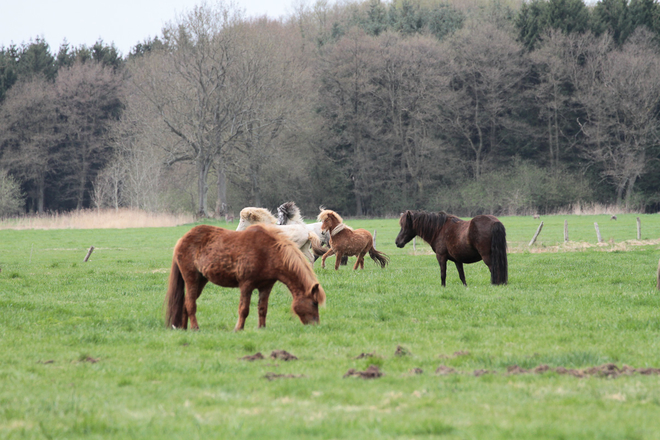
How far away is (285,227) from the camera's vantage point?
15.9m

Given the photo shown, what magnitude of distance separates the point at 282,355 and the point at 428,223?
7.77m

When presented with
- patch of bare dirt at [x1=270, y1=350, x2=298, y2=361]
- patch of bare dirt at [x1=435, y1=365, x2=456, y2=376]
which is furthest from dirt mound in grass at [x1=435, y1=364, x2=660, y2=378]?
patch of bare dirt at [x1=270, y1=350, x2=298, y2=361]

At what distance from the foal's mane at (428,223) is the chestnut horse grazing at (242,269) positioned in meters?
5.87

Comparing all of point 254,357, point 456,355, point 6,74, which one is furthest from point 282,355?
point 6,74

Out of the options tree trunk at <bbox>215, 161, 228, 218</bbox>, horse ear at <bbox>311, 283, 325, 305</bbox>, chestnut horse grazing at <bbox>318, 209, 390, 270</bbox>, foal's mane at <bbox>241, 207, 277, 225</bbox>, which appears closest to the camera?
horse ear at <bbox>311, 283, 325, 305</bbox>

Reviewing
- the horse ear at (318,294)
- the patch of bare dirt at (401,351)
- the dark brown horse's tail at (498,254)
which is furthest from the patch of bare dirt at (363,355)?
the dark brown horse's tail at (498,254)

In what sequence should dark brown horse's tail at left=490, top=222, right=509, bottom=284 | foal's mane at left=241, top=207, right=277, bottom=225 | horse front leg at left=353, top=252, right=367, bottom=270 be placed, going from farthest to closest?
horse front leg at left=353, top=252, right=367, bottom=270
foal's mane at left=241, top=207, right=277, bottom=225
dark brown horse's tail at left=490, top=222, right=509, bottom=284

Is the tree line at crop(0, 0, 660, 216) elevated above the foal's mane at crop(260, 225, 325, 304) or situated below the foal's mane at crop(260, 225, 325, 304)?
above

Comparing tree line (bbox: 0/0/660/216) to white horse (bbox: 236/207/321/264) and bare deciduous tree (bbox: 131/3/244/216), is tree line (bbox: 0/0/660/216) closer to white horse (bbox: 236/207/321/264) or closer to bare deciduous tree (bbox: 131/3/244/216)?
bare deciduous tree (bbox: 131/3/244/216)

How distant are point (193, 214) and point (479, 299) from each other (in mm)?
45457

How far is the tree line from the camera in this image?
51.4 meters

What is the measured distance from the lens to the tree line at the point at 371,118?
5141 cm

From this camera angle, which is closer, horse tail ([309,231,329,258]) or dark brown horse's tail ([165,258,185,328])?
dark brown horse's tail ([165,258,185,328])

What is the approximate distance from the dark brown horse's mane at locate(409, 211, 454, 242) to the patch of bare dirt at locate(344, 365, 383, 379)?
26.6 ft
